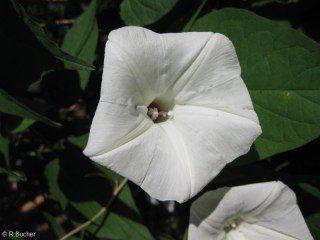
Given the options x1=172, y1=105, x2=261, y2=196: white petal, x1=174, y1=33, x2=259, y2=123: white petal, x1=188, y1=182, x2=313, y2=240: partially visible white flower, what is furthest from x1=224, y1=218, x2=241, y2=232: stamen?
x1=174, y1=33, x2=259, y2=123: white petal

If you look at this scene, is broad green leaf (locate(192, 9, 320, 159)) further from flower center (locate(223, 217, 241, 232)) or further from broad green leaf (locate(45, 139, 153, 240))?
broad green leaf (locate(45, 139, 153, 240))

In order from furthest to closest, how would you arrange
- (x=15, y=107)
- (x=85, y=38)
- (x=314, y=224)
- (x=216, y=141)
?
(x=314, y=224) → (x=85, y=38) → (x=216, y=141) → (x=15, y=107)

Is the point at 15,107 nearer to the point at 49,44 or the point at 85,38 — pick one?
the point at 49,44

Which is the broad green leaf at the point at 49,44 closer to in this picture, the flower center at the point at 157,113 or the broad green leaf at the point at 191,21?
the flower center at the point at 157,113

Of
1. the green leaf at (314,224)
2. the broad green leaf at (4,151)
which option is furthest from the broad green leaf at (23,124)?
the green leaf at (314,224)

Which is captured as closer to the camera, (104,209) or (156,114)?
(156,114)

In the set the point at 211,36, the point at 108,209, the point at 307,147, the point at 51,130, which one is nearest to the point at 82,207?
the point at 108,209

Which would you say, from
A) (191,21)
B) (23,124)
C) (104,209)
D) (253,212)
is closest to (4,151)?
(23,124)
